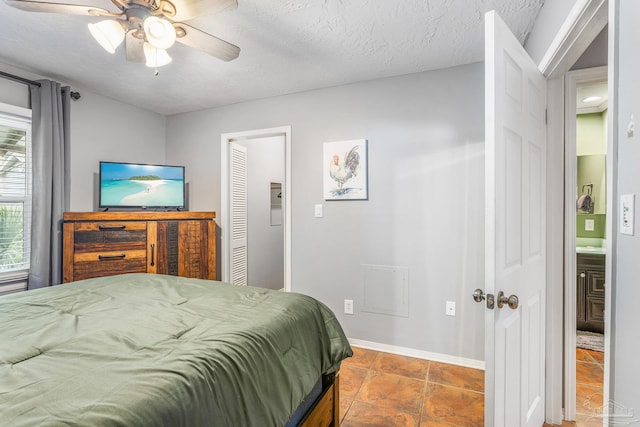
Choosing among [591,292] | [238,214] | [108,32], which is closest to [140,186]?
[238,214]

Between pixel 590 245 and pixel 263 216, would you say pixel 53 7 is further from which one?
pixel 590 245

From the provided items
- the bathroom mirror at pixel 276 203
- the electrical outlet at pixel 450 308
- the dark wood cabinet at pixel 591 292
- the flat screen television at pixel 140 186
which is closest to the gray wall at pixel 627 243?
the electrical outlet at pixel 450 308

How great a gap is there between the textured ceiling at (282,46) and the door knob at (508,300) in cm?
161

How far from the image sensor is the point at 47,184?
8.43ft

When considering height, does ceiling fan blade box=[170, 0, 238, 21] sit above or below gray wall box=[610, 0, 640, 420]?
above

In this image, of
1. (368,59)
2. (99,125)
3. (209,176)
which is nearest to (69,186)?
(99,125)

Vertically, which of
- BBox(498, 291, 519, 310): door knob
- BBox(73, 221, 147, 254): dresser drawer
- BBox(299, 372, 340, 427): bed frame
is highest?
BBox(73, 221, 147, 254): dresser drawer

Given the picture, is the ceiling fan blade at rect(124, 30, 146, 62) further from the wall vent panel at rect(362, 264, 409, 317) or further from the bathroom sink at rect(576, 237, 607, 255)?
the bathroom sink at rect(576, 237, 607, 255)

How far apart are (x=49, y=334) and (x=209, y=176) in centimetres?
271

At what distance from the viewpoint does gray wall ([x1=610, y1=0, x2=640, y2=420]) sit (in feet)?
2.76

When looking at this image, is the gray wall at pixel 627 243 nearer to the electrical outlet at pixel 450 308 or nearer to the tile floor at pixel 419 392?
the tile floor at pixel 419 392

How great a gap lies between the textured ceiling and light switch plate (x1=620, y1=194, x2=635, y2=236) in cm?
143

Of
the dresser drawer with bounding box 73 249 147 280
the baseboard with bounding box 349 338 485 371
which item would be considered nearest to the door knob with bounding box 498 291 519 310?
the baseboard with bounding box 349 338 485 371

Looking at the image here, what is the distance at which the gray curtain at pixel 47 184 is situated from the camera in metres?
2.53
